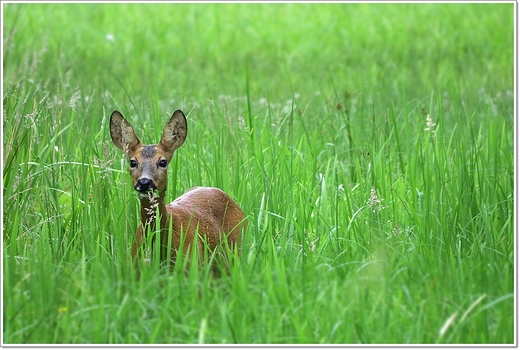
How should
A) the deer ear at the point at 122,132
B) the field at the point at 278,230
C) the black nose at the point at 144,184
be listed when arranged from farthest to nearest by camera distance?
the deer ear at the point at 122,132, the black nose at the point at 144,184, the field at the point at 278,230

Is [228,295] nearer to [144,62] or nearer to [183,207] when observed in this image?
[183,207]

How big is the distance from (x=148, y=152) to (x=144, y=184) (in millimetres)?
263

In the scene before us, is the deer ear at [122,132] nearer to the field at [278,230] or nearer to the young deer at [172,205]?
the young deer at [172,205]

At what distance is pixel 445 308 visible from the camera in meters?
4.09

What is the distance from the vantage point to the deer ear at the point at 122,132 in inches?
201

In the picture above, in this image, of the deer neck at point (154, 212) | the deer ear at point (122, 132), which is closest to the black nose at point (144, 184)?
the deer neck at point (154, 212)

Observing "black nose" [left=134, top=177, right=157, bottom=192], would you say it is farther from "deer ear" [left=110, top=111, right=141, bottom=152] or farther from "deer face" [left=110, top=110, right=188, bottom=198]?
"deer ear" [left=110, top=111, right=141, bottom=152]

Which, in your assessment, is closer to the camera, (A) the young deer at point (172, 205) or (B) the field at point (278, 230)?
(B) the field at point (278, 230)

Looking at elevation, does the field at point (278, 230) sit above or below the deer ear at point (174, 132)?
below

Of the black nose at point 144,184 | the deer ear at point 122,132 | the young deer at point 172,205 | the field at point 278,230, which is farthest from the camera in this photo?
the deer ear at point 122,132

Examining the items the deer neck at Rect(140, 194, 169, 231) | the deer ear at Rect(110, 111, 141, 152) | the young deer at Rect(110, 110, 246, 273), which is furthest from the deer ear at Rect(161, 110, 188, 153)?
the deer neck at Rect(140, 194, 169, 231)

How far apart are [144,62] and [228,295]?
7.90 m

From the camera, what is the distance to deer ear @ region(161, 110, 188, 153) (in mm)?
5199

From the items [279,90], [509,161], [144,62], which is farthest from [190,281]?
[144,62]
